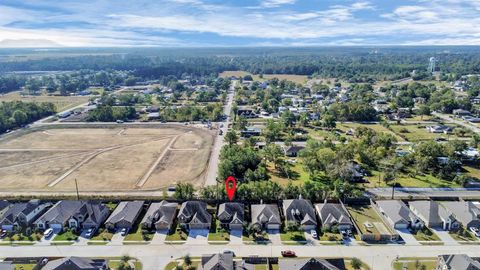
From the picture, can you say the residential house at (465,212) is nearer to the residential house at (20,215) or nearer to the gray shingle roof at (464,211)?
the gray shingle roof at (464,211)

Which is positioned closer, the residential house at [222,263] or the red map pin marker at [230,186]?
the residential house at [222,263]

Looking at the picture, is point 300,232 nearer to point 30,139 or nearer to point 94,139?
point 94,139

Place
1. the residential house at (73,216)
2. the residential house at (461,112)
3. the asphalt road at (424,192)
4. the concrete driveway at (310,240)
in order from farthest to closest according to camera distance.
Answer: the residential house at (461,112) → the asphalt road at (424,192) → the residential house at (73,216) → the concrete driveway at (310,240)

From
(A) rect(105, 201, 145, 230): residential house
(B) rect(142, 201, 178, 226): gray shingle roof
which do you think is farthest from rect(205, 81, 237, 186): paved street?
(A) rect(105, 201, 145, 230): residential house

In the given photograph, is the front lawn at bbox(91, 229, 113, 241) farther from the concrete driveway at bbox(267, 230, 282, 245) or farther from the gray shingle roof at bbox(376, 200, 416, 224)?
the gray shingle roof at bbox(376, 200, 416, 224)

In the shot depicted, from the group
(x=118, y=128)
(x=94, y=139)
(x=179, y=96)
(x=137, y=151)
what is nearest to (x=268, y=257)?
(x=137, y=151)

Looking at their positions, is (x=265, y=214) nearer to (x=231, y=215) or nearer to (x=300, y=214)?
(x=231, y=215)

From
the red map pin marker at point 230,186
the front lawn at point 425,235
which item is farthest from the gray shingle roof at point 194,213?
the front lawn at point 425,235
